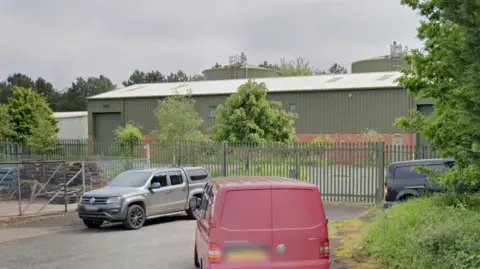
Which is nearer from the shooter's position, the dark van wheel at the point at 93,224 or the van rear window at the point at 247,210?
the van rear window at the point at 247,210

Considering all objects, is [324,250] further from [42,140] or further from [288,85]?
[288,85]

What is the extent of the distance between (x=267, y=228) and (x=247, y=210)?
12.4 inches

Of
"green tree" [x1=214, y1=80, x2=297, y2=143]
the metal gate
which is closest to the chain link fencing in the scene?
the metal gate

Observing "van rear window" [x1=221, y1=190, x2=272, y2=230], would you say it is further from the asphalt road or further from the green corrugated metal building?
the green corrugated metal building

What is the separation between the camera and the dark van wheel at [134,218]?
514 inches

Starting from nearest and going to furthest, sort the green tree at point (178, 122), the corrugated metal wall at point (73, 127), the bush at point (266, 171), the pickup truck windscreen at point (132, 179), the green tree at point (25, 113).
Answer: the pickup truck windscreen at point (132, 179) → the bush at point (266, 171) → the green tree at point (178, 122) → the green tree at point (25, 113) → the corrugated metal wall at point (73, 127)

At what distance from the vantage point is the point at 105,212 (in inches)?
507

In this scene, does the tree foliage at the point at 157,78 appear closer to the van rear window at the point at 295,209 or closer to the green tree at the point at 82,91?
the green tree at the point at 82,91

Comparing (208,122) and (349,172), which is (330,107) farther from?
(349,172)

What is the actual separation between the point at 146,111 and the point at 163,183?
29953 mm

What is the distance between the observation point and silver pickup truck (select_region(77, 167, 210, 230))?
1295cm

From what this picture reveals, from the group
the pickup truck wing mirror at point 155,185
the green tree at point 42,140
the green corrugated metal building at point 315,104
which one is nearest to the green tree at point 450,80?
the pickup truck wing mirror at point 155,185

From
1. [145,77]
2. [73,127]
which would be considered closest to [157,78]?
[145,77]

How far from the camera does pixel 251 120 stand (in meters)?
29.2
